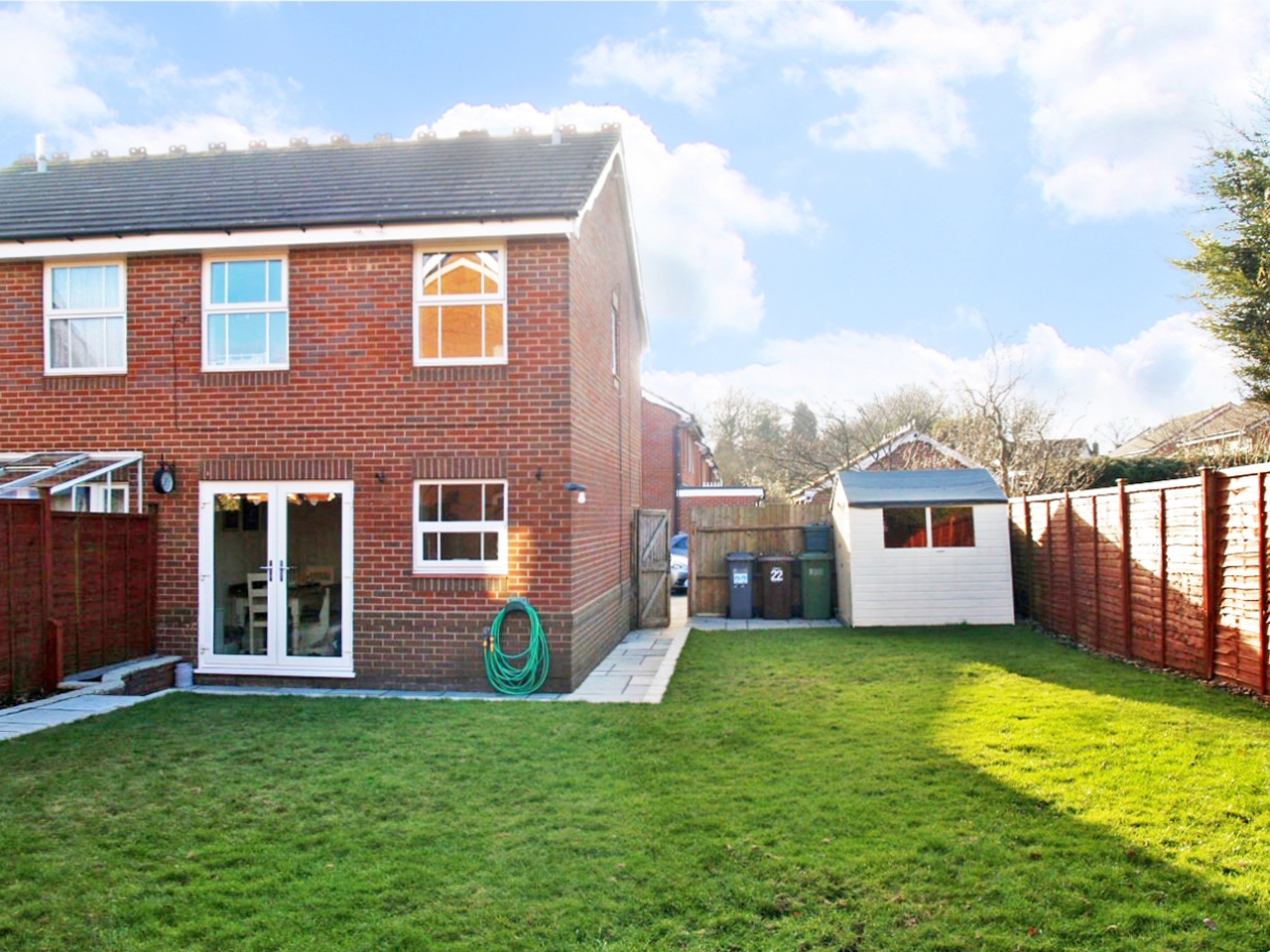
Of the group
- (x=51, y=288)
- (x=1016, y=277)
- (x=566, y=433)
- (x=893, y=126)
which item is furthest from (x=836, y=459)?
(x=51, y=288)

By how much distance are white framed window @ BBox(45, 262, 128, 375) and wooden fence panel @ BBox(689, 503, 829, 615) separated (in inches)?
394

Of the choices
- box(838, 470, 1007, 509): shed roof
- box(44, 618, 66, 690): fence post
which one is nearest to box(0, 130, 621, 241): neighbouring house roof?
box(44, 618, 66, 690): fence post

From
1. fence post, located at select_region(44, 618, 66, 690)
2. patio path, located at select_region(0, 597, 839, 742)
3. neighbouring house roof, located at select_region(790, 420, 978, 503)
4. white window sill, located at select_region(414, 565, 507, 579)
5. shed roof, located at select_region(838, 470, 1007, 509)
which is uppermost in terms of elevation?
neighbouring house roof, located at select_region(790, 420, 978, 503)

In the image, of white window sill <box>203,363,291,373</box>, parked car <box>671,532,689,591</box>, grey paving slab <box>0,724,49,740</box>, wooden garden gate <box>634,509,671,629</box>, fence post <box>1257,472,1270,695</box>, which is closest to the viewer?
grey paving slab <box>0,724,49,740</box>

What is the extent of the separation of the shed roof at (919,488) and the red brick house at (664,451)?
38.9 ft

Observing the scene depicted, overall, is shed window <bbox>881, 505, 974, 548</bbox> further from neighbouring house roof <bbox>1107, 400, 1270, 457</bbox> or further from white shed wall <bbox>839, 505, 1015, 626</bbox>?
neighbouring house roof <bbox>1107, 400, 1270, 457</bbox>

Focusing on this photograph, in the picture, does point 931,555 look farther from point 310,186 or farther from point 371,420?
point 310,186

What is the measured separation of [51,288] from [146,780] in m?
7.36

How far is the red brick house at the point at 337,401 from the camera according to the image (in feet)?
31.7

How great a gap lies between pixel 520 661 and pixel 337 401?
12.1 ft

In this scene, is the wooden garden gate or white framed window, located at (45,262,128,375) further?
the wooden garden gate

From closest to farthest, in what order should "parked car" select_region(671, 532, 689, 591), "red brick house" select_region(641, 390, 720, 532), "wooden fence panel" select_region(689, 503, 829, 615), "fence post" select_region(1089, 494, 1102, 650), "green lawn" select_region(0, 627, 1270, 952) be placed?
"green lawn" select_region(0, 627, 1270, 952), "fence post" select_region(1089, 494, 1102, 650), "wooden fence panel" select_region(689, 503, 829, 615), "parked car" select_region(671, 532, 689, 591), "red brick house" select_region(641, 390, 720, 532)

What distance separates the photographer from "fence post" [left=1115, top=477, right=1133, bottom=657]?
10.5 m

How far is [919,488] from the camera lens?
14484 millimetres
